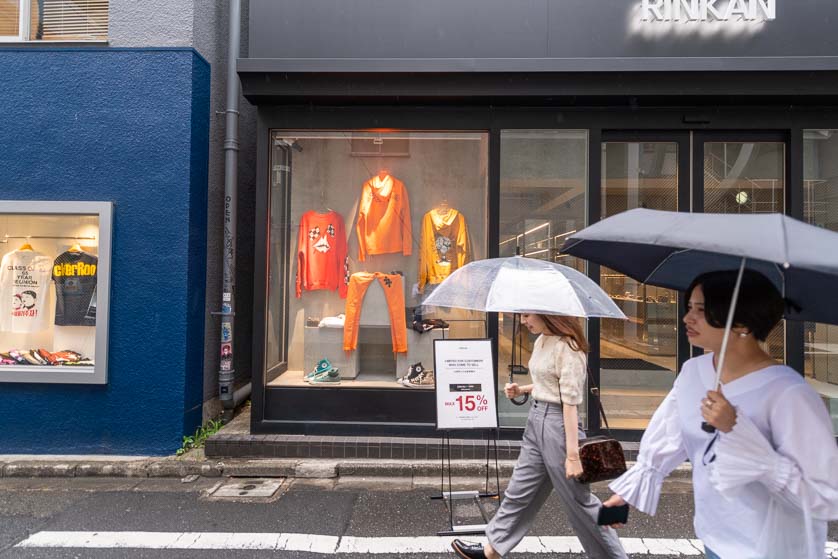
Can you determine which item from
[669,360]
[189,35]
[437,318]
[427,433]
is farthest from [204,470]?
[669,360]

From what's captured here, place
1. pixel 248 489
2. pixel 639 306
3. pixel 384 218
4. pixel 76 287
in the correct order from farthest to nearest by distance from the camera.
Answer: pixel 384 218, pixel 639 306, pixel 76 287, pixel 248 489

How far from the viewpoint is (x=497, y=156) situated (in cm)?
623

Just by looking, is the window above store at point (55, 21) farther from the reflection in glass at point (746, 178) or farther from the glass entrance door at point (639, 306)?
the reflection in glass at point (746, 178)

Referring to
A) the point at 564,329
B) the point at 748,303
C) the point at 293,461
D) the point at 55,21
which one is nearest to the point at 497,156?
the point at 564,329

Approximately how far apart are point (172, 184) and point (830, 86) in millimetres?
7924

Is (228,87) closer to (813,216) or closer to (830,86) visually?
(830,86)

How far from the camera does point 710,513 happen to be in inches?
74.9

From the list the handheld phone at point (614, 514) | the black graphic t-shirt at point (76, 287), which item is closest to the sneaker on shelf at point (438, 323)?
the black graphic t-shirt at point (76, 287)

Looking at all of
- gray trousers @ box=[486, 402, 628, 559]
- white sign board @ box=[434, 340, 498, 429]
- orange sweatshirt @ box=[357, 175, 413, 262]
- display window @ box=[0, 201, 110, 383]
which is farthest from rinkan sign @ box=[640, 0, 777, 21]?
display window @ box=[0, 201, 110, 383]

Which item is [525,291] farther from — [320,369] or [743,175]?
[743,175]

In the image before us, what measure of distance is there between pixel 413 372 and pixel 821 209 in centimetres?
574

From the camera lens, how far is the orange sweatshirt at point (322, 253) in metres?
6.81

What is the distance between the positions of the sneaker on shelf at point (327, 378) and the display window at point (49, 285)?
265 cm

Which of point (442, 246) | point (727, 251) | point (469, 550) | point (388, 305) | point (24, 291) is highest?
point (442, 246)
